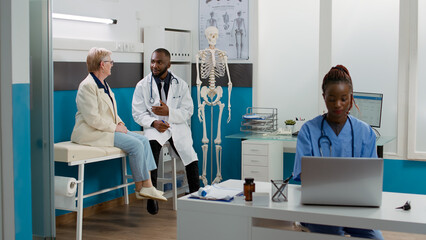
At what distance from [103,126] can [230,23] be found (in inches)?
84.0

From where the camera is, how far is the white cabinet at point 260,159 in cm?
521

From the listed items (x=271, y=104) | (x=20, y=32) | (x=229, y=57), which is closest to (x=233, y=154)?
(x=271, y=104)

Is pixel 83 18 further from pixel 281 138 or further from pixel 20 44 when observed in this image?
pixel 281 138

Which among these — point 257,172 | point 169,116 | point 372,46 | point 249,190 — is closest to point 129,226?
point 169,116

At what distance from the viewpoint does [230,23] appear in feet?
19.6

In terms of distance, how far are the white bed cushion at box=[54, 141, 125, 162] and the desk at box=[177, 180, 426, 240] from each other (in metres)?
1.70

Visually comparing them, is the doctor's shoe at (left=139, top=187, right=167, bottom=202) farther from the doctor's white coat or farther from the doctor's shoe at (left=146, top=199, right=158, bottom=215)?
the doctor's white coat

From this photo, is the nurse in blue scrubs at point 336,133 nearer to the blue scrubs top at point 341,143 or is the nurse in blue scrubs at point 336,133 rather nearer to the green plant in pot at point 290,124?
the blue scrubs top at point 341,143

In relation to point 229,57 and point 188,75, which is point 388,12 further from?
point 188,75

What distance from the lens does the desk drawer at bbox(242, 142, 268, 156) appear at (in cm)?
520

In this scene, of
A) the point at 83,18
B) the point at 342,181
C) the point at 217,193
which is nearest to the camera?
the point at 342,181

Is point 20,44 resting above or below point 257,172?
above

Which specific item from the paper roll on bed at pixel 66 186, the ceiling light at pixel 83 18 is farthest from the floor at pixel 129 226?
the ceiling light at pixel 83 18

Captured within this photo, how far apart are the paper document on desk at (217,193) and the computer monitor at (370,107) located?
2.76 metres
